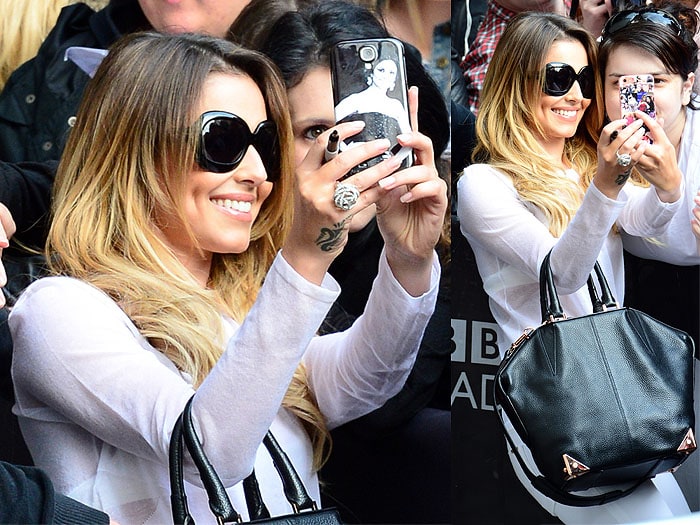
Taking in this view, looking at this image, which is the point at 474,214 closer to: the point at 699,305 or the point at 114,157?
the point at 699,305

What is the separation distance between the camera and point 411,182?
2.29 metres

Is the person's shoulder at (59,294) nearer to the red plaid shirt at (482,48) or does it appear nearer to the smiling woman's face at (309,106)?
the smiling woman's face at (309,106)

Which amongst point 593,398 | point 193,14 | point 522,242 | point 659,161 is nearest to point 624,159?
point 659,161

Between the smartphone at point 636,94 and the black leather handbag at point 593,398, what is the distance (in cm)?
54

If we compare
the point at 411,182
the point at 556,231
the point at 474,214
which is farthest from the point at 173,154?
the point at 556,231

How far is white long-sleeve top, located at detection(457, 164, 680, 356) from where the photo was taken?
2883 mm

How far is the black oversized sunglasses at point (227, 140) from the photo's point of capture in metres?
2.32

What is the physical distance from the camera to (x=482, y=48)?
2.91 m

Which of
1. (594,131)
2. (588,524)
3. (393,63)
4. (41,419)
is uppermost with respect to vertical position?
(393,63)

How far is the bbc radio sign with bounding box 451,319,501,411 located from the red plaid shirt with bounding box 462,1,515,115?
62 centimetres

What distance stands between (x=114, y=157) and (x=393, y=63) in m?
0.67

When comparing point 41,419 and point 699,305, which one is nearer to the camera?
point 41,419

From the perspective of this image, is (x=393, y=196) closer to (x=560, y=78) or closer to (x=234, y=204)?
(x=234, y=204)

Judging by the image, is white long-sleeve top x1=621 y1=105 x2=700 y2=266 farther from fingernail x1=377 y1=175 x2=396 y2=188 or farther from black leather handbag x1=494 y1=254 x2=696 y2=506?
fingernail x1=377 y1=175 x2=396 y2=188
